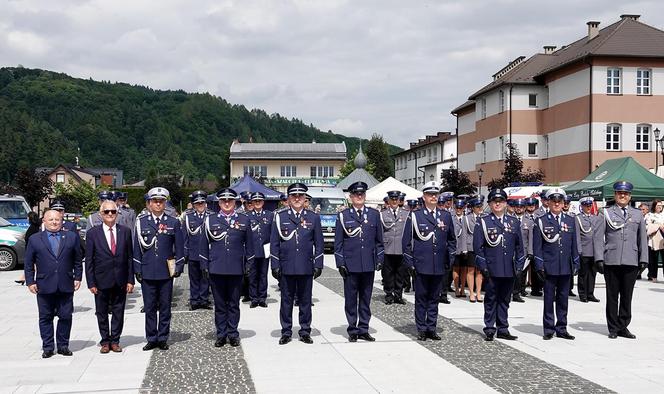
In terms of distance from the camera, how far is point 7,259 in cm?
2112

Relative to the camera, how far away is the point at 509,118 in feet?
163

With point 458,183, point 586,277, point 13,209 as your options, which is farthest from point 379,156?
point 586,277

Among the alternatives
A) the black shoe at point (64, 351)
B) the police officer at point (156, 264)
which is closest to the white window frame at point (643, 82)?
the police officer at point (156, 264)

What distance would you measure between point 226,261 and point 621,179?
16277mm

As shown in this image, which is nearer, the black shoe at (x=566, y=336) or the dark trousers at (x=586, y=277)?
the black shoe at (x=566, y=336)

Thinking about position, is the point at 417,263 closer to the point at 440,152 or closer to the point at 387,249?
the point at 387,249

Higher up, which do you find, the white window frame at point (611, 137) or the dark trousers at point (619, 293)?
the white window frame at point (611, 137)

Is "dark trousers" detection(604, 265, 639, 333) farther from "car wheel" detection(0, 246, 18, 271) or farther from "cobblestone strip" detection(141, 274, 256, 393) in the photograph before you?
"car wheel" detection(0, 246, 18, 271)

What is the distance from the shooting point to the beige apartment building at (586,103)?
4128 centimetres

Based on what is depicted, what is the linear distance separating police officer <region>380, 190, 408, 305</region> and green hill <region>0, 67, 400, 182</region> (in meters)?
103

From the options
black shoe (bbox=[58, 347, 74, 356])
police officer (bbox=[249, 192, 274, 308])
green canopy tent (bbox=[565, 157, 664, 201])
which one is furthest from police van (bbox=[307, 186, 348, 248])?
black shoe (bbox=[58, 347, 74, 356])

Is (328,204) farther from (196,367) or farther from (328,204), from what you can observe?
(196,367)

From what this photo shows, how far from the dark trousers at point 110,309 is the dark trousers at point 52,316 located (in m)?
0.36

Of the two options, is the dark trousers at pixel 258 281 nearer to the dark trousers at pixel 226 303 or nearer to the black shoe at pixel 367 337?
the dark trousers at pixel 226 303
